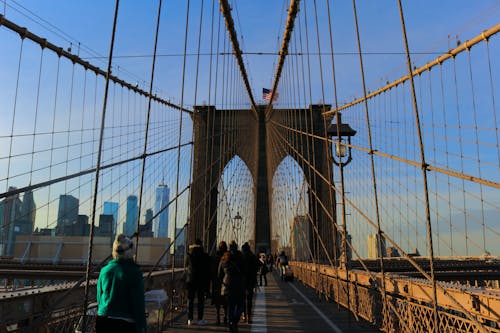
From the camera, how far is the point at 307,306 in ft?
22.8

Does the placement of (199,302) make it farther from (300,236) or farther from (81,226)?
(81,226)

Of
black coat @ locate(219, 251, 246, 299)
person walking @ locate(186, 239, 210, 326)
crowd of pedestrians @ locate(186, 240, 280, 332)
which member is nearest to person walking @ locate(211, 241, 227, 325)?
crowd of pedestrians @ locate(186, 240, 280, 332)

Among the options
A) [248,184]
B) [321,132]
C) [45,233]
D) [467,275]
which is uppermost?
[321,132]

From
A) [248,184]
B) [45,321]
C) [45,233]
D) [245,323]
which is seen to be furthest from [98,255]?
[45,321]

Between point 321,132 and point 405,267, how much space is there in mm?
12586

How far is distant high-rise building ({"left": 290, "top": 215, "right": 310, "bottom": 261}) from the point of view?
14702 mm

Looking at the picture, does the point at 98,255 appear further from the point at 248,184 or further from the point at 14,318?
the point at 14,318

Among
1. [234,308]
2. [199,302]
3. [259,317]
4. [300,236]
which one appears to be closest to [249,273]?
[259,317]

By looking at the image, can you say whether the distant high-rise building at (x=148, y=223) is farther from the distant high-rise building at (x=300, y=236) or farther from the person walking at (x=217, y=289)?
the distant high-rise building at (x=300, y=236)

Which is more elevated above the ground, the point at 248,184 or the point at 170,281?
the point at 248,184

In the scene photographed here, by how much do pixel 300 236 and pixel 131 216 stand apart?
23.9 ft

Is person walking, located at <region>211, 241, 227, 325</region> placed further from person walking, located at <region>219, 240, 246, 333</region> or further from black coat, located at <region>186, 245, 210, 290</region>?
person walking, located at <region>219, 240, 246, 333</region>

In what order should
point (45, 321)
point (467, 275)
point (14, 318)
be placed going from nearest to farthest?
point (14, 318), point (45, 321), point (467, 275)

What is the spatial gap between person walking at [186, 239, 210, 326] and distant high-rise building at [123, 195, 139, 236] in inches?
323
